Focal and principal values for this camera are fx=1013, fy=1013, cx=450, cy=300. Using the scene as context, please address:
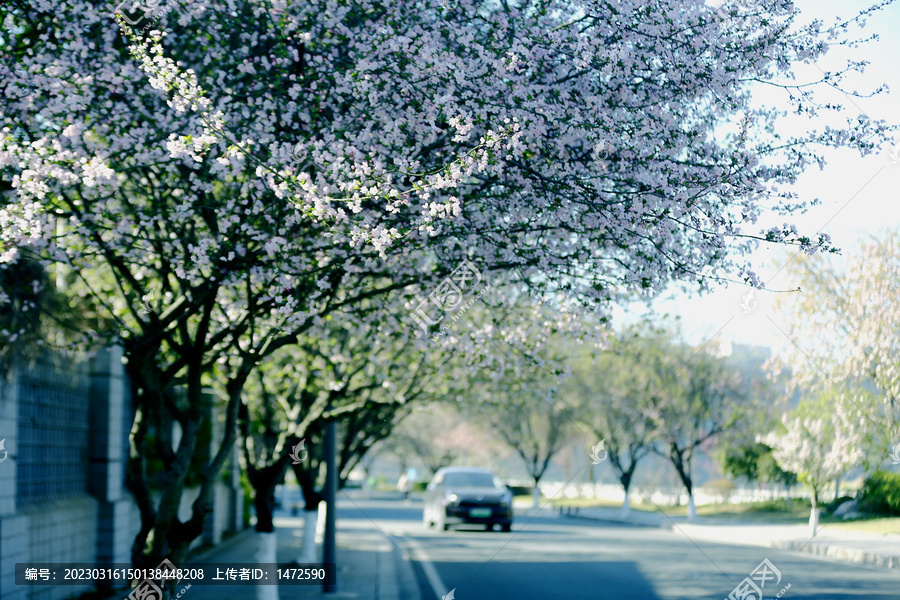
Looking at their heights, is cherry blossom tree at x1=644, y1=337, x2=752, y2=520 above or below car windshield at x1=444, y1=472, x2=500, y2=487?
above

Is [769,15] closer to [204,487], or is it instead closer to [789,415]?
[204,487]

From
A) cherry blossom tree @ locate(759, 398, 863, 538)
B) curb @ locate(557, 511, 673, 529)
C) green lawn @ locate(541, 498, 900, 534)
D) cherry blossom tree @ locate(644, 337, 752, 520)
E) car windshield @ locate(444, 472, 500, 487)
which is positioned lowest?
curb @ locate(557, 511, 673, 529)

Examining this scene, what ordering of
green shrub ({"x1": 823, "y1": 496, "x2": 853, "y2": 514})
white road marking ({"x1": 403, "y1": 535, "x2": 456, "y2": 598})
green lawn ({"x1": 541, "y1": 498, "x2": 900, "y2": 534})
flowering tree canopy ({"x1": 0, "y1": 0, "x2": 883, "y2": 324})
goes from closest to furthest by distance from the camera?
flowering tree canopy ({"x1": 0, "y1": 0, "x2": 883, "y2": 324}) < white road marking ({"x1": 403, "y1": 535, "x2": 456, "y2": 598}) < green lawn ({"x1": 541, "y1": 498, "x2": 900, "y2": 534}) < green shrub ({"x1": 823, "y1": 496, "x2": 853, "y2": 514})

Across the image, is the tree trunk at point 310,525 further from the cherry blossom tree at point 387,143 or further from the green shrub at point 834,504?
the green shrub at point 834,504

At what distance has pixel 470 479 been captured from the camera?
1131 inches

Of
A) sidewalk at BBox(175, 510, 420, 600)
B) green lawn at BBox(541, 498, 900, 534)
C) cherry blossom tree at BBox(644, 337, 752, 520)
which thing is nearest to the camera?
sidewalk at BBox(175, 510, 420, 600)

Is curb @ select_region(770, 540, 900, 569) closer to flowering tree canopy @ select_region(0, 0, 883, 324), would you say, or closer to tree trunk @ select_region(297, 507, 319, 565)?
tree trunk @ select_region(297, 507, 319, 565)

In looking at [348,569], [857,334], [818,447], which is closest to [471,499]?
[818,447]

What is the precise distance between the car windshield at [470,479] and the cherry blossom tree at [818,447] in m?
7.95

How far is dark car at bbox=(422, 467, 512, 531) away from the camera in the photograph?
27547 mm

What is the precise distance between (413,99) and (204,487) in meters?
4.25

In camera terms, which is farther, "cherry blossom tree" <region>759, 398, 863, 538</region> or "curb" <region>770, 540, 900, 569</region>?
"cherry blossom tree" <region>759, 398, 863, 538</region>

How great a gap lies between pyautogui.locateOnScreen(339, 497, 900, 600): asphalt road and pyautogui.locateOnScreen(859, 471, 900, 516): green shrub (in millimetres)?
2170

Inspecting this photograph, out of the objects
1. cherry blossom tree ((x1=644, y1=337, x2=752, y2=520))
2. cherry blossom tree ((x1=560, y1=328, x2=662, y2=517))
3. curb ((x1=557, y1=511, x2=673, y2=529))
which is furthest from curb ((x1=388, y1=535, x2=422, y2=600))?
cherry blossom tree ((x1=644, y1=337, x2=752, y2=520))
